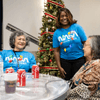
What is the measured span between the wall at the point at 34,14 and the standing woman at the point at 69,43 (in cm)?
270

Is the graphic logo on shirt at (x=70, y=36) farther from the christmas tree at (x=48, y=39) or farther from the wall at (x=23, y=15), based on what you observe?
the wall at (x=23, y=15)

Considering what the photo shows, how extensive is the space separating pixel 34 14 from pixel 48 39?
1469 millimetres

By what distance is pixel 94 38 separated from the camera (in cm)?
123

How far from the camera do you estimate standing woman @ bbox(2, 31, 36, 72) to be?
1867 mm

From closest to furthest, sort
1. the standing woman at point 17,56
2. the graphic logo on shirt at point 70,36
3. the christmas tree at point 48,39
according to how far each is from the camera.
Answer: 1. the standing woman at point 17,56
2. the graphic logo on shirt at point 70,36
3. the christmas tree at point 48,39

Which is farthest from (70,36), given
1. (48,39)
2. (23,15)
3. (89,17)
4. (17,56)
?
(89,17)

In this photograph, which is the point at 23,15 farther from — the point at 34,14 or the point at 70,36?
the point at 70,36

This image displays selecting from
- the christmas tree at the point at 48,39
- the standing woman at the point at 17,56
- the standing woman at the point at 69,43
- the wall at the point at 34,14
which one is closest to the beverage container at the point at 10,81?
the standing woman at the point at 17,56

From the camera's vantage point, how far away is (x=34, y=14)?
470cm

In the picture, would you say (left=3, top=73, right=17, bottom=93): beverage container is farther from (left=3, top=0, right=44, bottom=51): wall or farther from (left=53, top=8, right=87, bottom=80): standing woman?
(left=3, top=0, right=44, bottom=51): wall

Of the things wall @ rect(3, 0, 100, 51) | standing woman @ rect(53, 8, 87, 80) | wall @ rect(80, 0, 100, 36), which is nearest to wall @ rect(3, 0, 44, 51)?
wall @ rect(3, 0, 100, 51)

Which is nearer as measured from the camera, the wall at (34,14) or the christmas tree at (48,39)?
the christmas tree at (48,39)

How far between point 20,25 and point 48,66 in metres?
1.86

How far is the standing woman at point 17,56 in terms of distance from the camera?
6.13 ft
